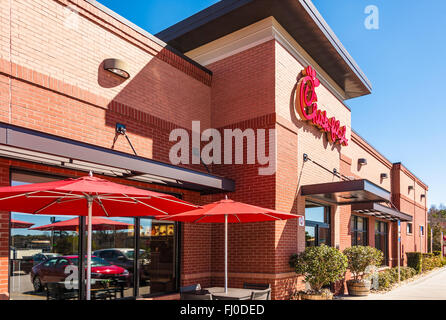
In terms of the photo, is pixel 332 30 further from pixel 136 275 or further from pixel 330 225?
pixel 136 275

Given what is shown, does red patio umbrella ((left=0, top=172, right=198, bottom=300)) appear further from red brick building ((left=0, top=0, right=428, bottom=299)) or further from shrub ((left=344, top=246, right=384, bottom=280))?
shrub ((left=344, top=246, right=384, bottom=280))

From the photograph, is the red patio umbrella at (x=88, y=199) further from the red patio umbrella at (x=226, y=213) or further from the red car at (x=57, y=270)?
the red car at (x=57, y=270)

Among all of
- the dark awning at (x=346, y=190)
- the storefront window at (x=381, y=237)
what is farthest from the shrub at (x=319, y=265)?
the storefront window at (x=381, y=237)

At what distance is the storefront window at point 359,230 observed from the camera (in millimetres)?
18516

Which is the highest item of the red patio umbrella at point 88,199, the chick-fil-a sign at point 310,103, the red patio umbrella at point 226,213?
the chick-fil-a sign at point 310,103

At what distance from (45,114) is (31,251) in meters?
2.64

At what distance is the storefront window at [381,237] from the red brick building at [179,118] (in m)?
7.79

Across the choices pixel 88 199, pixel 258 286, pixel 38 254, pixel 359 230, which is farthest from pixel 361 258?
pixel 88 199

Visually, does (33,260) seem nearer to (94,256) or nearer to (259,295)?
(94,256)

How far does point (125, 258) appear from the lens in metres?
9.49

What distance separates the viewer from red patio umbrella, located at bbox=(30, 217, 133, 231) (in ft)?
26.2

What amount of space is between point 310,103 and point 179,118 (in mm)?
4241

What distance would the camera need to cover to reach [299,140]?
41.4 ft

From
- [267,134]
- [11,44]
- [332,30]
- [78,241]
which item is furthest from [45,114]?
[332,30]
